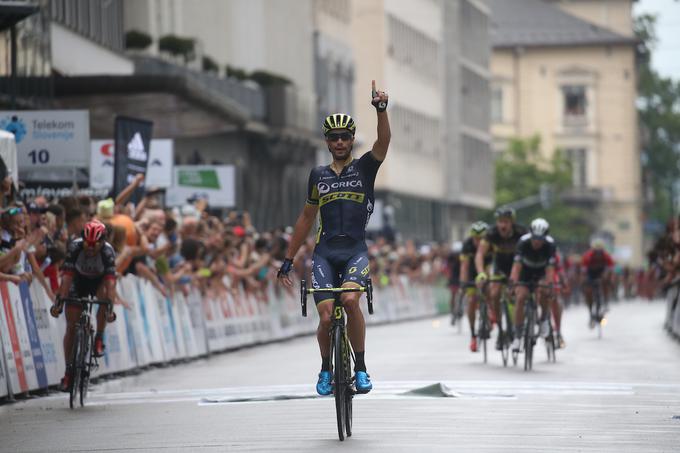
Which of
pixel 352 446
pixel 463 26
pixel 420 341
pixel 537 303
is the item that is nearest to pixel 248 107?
pixel 420 341

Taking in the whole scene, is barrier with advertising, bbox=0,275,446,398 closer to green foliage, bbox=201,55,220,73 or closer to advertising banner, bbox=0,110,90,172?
advertising banner, bbox=0,110,90,172

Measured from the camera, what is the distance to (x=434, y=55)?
3620 inches

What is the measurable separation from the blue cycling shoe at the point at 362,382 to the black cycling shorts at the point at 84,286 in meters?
4.95

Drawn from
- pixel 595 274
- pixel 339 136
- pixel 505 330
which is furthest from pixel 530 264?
pixel 595 274

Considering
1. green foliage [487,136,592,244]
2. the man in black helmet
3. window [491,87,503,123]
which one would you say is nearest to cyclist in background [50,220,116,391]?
the man in black helmet

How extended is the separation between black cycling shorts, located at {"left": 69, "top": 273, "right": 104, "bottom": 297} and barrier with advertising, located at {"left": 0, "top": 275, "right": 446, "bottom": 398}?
2.60 ft

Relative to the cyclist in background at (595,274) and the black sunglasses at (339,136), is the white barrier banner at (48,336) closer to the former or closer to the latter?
the black sunglasses at (339,136)

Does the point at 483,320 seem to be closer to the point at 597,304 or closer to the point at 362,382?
the point at 597,304

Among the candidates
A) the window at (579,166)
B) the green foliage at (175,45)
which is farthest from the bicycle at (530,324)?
the window at (579,166)

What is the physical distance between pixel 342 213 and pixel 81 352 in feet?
14.5

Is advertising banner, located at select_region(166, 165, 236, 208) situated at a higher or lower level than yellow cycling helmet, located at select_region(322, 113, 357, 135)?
higher

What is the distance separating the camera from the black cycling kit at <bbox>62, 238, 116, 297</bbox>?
62.8ft

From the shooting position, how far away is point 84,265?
62.9 ft

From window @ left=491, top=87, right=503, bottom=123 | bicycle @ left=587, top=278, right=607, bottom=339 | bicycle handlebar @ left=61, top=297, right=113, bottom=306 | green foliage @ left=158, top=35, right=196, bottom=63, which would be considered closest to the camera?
bicycle handlebar @ left=61, top=297, right=113, bottom=306
